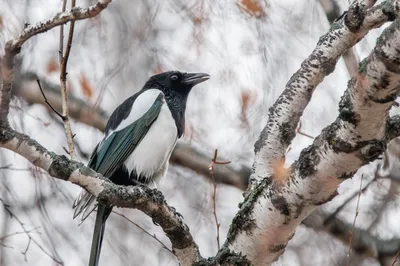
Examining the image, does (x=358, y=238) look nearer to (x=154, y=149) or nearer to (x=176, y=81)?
(x=154, y=149)

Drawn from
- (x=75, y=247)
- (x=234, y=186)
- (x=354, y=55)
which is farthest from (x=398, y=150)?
(x=75, y=247)

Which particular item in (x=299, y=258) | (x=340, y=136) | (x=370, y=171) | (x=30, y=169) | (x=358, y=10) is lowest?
(x=340, y=136)

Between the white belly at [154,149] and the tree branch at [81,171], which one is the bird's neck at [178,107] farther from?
the tree branch at [81,171]

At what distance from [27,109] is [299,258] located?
2221 millimetres

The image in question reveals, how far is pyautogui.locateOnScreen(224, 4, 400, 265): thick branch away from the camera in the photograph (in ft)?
6.81

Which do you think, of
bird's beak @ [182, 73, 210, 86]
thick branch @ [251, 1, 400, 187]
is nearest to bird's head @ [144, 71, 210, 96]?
bird's beak @ [182, 73, 210, 86]

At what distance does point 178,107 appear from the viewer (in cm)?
471

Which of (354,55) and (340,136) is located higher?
(354,55)

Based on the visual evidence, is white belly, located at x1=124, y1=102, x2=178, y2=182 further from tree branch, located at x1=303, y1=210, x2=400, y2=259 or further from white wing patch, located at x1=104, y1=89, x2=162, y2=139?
tree branch, located at x1=303, y1=210, x2=400, y2=259

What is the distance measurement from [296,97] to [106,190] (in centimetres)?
88

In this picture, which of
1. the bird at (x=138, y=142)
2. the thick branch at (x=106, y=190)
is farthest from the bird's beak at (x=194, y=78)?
the thick branch at (x=106, y=190)

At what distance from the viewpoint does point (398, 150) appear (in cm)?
421

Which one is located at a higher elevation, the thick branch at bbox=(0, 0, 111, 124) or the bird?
the bird

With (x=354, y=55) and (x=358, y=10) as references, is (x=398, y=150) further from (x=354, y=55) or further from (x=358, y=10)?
(x=358, y=10)
